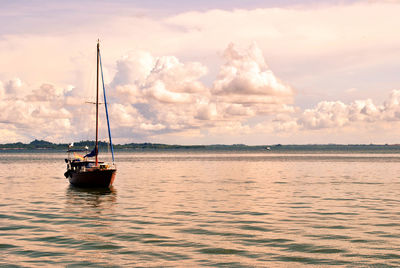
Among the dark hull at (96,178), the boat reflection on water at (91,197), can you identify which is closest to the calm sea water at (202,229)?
the boat reflection on water at (91,197)

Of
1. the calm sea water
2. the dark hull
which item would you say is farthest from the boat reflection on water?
the dark hull

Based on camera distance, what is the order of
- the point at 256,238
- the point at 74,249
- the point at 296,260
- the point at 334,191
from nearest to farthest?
the point at 296,260 < the point at 74,249 < the point at 256,238 < the point at 334,191

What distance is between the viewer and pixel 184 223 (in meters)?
28.3

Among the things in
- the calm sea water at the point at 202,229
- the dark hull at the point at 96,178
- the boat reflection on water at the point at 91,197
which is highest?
the dark hull at the point at 96,178

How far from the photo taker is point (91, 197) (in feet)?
150

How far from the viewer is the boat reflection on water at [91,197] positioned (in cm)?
3947

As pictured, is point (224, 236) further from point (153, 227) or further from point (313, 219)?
point (313, 219)

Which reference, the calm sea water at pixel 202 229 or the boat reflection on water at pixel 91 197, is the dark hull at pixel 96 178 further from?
the calm sea water at pixel 202 229

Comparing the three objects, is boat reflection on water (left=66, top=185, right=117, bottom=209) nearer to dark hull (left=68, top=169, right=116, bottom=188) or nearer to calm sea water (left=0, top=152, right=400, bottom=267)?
calm sea water (left=0, top=152, right=400, bottom=267)

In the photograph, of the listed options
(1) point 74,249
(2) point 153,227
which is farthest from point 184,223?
(1) point 74,249

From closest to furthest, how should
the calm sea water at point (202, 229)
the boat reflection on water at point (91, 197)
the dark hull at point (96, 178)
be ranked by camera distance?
the calm sea water at point (202, 229) → the boat reflection on water at point (91, 197) → the dark hull at point (96, 178)

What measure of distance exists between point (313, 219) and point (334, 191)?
20103 mm

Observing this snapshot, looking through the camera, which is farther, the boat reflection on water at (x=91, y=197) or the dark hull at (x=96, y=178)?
the dark hull at (x=96, y=178)

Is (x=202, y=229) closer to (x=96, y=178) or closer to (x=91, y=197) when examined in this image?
(x=91, y=197)
